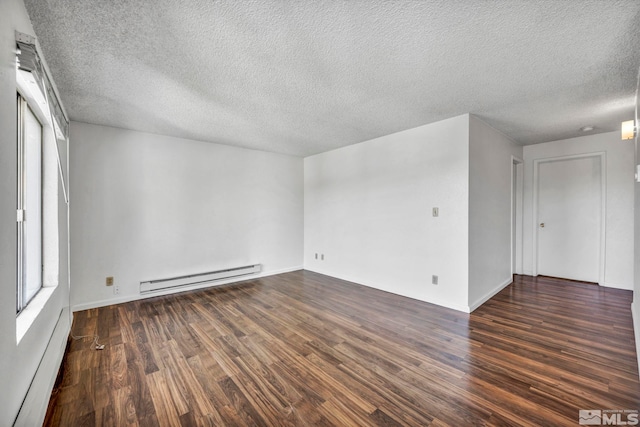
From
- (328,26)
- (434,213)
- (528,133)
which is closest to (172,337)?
(328,26)

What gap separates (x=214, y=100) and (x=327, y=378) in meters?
2.76

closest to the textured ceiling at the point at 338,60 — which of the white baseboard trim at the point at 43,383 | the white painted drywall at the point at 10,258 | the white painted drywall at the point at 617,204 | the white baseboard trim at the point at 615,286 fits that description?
the white painted drywall at the point at 10,258

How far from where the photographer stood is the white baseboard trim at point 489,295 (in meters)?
3.27

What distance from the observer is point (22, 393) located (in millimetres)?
1400

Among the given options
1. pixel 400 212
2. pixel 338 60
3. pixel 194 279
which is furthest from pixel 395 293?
pixel 338 60

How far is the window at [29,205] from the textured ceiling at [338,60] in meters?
0.51

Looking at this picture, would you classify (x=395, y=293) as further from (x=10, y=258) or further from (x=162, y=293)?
(x=10, y=258)

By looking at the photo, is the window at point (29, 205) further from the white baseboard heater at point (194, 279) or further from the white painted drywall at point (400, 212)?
the white painted drywall at point (400, 212)

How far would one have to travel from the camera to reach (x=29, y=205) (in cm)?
210

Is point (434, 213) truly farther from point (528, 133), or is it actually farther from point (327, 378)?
point (327, 378)

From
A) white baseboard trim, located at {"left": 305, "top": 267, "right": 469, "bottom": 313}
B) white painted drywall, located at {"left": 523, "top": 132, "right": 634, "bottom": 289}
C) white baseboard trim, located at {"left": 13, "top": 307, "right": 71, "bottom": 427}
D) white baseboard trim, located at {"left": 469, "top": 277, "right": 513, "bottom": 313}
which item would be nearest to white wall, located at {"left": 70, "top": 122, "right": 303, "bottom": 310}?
white baseboard trim, located at {"left": 305, "top": 267, "right": 469, "bottom": 313}

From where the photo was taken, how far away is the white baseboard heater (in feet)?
12.4

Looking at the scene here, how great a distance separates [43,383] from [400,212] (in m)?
3.80

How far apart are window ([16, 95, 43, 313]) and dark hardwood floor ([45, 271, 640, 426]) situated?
0.73m
